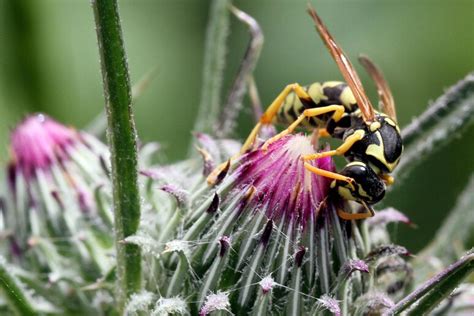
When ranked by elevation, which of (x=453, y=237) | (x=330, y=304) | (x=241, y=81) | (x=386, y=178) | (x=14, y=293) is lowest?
(x=453, y=237)

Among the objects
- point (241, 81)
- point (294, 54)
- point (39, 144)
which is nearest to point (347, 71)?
point (241, 81)

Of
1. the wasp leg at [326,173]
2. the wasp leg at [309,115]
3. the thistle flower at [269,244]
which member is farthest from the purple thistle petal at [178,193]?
the wasp leg at [326,173]

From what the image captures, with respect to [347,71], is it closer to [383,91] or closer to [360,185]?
[360,185]

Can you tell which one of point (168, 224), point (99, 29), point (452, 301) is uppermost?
point (99, 29)

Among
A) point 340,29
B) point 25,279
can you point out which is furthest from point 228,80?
point 25,279

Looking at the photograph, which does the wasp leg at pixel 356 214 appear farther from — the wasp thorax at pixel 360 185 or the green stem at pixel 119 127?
the green stem at pixel 119 127

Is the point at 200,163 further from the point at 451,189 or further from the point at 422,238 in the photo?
the point at 451,189

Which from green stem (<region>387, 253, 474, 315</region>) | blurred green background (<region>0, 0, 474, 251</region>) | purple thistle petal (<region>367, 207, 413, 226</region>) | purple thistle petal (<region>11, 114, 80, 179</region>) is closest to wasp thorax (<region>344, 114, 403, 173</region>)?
purple thistle petal (<region>367, 207, 413, 226</region>)
